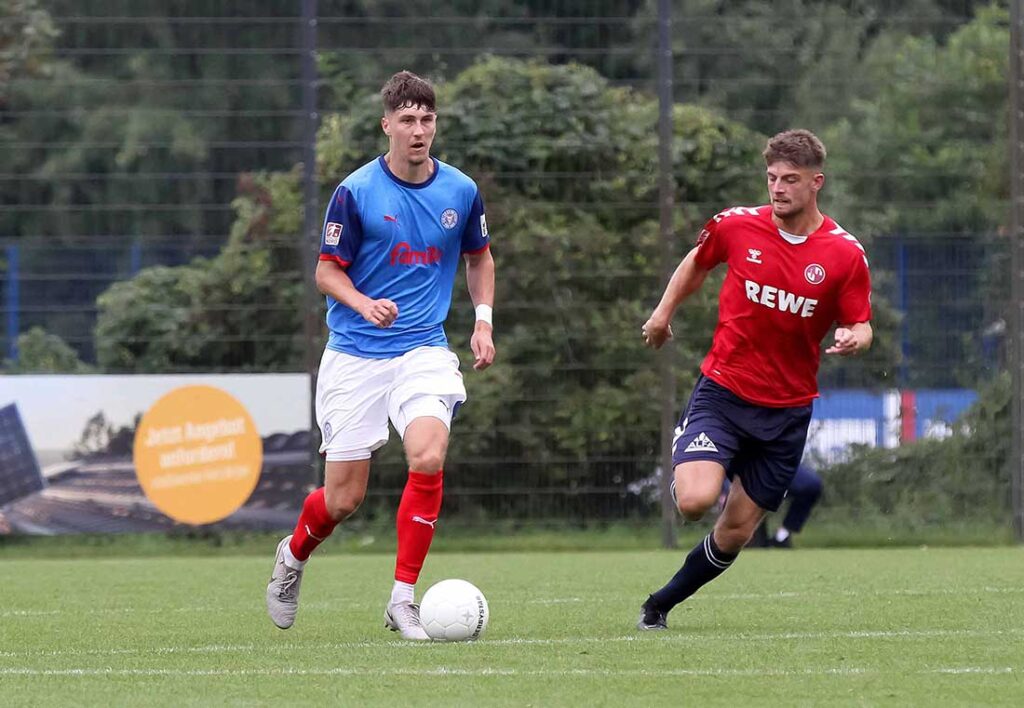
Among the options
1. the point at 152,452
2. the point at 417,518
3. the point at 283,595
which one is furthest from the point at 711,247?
the point at 152,452


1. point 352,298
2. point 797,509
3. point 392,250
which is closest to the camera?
point 352,298

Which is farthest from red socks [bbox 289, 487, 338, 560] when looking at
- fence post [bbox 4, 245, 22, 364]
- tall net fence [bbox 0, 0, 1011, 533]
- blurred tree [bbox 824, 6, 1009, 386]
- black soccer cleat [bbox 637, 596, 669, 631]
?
blurred tree [bbox 824, 6, 1009, 386]

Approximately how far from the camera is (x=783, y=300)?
7.22 meters

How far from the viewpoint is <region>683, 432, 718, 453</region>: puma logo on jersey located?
7203 mm

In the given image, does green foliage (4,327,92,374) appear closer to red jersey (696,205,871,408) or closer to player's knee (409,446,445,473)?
player's knee (409,446,445,473)

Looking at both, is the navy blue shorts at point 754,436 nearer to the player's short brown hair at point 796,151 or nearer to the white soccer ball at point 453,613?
the player's short brown hair at point 796,151

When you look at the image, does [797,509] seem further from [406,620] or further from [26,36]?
[406,620]

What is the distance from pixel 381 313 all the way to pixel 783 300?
158 centimetres

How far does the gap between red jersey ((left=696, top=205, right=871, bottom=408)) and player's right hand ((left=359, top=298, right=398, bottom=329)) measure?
1.33 metres

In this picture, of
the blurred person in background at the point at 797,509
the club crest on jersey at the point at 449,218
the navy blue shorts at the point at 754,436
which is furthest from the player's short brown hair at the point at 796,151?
the blurred person in background at the point at 797,509

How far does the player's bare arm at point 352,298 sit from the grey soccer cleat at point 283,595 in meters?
1.07

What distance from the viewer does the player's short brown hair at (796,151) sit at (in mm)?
7066

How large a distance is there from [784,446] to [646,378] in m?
6.07

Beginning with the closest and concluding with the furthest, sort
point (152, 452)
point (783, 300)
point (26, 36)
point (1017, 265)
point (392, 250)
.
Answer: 1. point (392, 250)
2. point (783, 300)
3. point (152, 452)
4. point (1017, 265)
5. point (26, 36)
